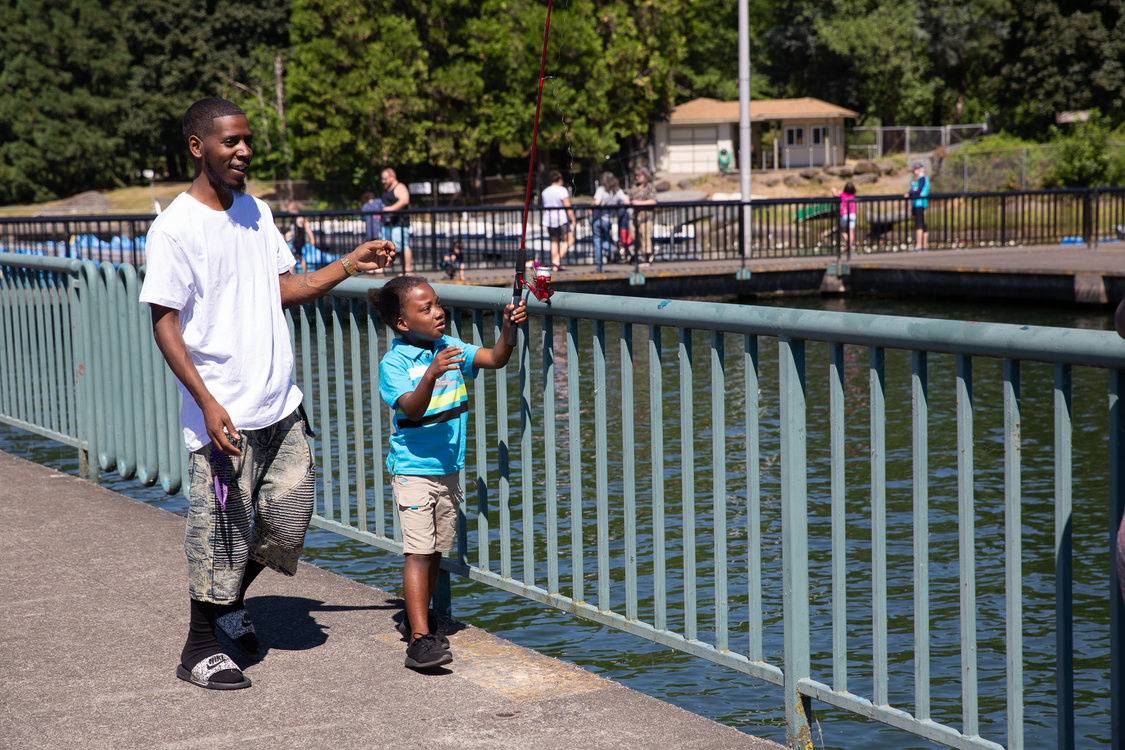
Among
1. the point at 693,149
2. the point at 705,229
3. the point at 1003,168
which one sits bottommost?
the point at 705,229

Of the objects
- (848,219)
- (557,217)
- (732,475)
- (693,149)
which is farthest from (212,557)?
(693,149)

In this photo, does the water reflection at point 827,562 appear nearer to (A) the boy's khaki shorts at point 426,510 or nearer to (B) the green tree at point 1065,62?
(A) the boy's khaki shorts at point 426,510

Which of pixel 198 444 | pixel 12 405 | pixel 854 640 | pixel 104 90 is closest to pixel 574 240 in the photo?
pixel 12 405

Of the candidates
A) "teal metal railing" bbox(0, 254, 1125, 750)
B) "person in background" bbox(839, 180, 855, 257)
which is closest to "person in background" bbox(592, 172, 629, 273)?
"person in background" bbox(839, 180, 855, 257)

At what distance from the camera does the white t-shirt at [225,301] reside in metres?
3.88

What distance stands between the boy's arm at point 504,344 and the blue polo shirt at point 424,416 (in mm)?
53

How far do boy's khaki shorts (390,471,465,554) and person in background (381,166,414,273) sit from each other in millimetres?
17051

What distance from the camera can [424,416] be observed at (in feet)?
14.1

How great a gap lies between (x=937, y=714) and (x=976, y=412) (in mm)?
7113

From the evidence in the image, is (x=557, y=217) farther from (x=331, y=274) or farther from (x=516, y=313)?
(x=516, y=313)

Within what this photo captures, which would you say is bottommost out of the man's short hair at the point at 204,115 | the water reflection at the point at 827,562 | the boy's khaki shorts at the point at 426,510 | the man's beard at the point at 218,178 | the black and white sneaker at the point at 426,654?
the water reflection at the point at 827,562

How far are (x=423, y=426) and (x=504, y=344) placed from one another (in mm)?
397

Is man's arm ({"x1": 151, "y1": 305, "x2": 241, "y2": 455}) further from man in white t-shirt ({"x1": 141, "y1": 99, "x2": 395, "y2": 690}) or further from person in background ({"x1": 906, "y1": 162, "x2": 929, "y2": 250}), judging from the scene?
person in background ({"x1": 906, "y1": 162, "x2": 929, "y2": 250})

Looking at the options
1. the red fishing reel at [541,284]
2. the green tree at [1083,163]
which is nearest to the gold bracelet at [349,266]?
the red fishing reel at [541,284]
